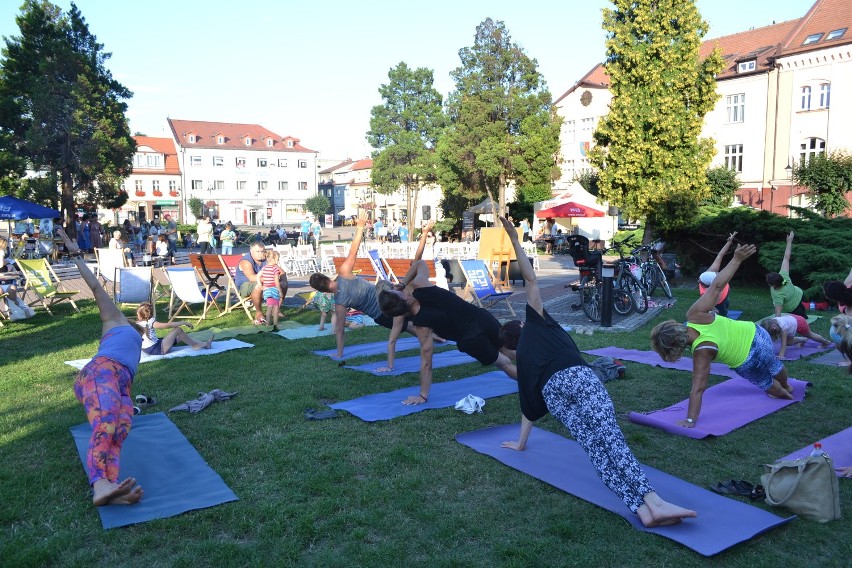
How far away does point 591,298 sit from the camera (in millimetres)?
11430

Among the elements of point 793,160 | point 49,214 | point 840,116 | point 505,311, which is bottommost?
point 505,311

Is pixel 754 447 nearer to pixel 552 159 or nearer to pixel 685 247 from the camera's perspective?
pixel 685 247

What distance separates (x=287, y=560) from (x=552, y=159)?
3350 cm

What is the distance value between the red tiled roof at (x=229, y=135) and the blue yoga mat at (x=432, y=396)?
2714 inches

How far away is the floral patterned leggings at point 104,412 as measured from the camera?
4102 mm

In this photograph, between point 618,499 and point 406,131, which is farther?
point 406,131

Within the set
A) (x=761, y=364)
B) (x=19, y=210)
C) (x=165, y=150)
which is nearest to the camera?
(x=761, y=364)

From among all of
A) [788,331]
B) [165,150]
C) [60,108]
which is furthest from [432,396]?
[165,150]

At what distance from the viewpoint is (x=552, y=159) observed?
115 feet

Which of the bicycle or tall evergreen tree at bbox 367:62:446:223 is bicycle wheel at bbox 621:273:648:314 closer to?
the bicycle

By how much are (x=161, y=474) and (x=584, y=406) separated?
296 centimetres

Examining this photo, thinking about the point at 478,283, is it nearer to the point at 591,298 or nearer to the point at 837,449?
the point at 591,298

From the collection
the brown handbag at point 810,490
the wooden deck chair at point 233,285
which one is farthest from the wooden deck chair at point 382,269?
the brown handbag at point 810,490

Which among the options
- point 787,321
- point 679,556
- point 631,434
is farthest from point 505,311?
point 679,556
